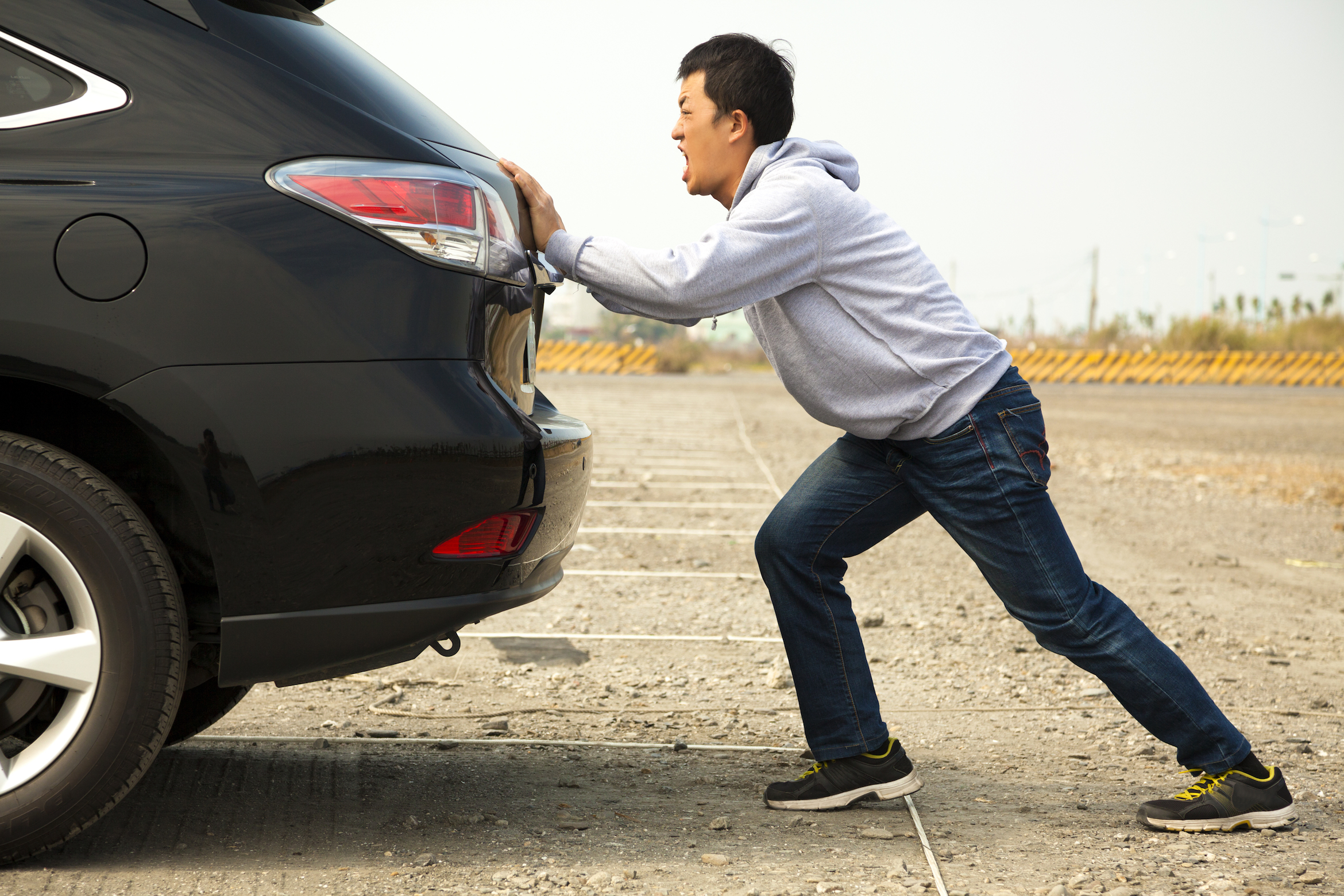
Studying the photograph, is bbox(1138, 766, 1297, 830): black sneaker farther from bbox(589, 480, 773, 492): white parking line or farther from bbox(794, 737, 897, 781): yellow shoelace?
bbox(589, 480, 773, 492): white parking line

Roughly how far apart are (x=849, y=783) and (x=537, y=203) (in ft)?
5.26

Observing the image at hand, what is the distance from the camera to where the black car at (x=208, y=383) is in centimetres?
220

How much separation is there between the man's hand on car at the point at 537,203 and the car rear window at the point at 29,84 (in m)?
0.87

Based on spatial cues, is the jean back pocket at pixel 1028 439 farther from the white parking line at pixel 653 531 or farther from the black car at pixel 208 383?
the white parking line at pixel 653 531

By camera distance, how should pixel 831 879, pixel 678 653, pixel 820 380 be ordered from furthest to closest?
pixel 678 653
pixel 820 380
pixel 831 879

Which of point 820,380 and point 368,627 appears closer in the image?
point 368,627

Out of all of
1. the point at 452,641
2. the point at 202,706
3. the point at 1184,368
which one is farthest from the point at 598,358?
the point at 452,641

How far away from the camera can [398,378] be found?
2.29m

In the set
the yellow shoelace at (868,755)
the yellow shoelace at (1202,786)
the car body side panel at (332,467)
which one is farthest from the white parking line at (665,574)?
the car body side panel at (332,467)

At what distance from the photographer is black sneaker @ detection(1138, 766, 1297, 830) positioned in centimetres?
284

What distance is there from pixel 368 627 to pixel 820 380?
1165 mm

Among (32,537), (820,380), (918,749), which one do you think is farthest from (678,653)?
(32,537)

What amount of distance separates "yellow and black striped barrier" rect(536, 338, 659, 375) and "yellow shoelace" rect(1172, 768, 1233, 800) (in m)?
32.0

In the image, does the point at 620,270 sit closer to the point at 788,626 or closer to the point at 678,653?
the point at 788,626
